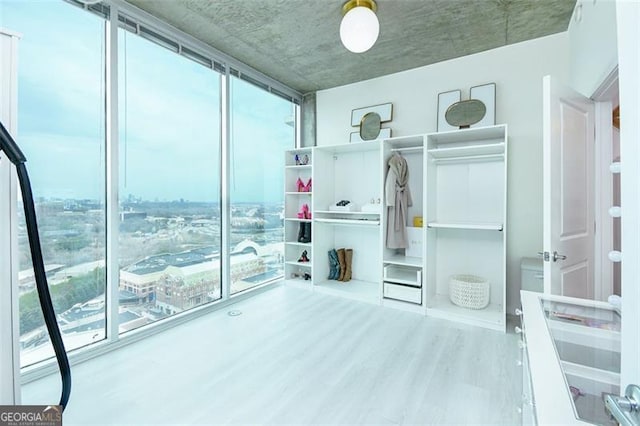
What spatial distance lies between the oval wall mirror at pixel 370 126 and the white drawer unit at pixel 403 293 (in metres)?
1.97

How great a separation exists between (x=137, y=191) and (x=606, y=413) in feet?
10.4

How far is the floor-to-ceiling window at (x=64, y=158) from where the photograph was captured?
2.03 meters

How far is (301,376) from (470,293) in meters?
2.05

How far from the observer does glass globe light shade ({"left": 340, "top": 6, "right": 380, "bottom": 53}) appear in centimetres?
220

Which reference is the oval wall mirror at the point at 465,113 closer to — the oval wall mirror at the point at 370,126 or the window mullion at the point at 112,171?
the oval wall mirror at the point at 370,126

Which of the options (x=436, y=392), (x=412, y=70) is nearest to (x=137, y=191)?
(x=436, y=392)

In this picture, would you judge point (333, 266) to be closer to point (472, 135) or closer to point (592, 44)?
point (472, 135)

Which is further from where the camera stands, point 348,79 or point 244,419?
point 348,79

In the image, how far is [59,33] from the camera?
2180mm

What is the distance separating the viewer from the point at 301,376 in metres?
2.05

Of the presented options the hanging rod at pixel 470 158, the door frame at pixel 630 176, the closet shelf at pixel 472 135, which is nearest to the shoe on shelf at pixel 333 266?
the hanging rod at pixel 470 158

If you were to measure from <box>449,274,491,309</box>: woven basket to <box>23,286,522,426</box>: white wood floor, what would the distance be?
1.11ft

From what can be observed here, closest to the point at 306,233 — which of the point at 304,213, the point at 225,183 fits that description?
the point at 304,213

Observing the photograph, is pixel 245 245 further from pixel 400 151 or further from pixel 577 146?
pixel 577 146
